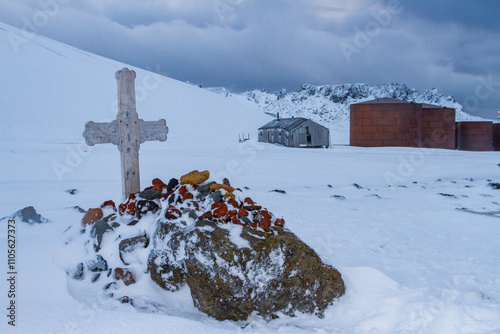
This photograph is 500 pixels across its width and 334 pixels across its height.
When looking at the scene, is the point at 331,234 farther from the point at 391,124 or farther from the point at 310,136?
the point at 310,136

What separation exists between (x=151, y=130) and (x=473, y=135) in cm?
2891

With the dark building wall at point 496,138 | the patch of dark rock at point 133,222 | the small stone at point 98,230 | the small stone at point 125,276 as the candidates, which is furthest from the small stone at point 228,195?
the dark building wall at point 496,138

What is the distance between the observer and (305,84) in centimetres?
15250

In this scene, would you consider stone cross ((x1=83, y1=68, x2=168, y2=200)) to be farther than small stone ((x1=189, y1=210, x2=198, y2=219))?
Yes

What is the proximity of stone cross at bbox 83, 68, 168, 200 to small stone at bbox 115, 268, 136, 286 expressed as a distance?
153 cm

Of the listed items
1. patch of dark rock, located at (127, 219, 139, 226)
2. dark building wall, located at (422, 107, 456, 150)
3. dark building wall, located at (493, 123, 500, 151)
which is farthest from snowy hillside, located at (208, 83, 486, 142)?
patch of dark rock, located at (127, 219, 139, 226)

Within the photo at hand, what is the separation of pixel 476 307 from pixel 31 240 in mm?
4902

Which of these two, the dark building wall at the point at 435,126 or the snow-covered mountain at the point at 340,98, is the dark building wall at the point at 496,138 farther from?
the snow-covered mountain at the point at 340,98

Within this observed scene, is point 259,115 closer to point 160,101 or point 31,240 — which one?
point 160,101

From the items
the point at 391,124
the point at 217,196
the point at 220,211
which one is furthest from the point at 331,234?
the point at 391,124

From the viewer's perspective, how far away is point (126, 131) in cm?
493

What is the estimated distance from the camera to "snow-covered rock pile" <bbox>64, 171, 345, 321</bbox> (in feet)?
11.1

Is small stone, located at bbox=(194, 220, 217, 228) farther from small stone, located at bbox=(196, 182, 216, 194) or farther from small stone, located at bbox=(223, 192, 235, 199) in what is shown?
small stone, located at bbox=(196, 182, 216, 194)

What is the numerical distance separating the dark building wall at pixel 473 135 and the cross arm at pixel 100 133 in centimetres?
2882
